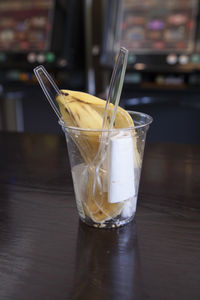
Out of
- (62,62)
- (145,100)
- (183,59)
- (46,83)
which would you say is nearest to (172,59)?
(183,59)

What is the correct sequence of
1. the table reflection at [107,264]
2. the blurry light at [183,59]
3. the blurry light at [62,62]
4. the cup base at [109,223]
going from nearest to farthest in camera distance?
1. the table reflection at [107,264]
2. the cup base at [109,223]
3. the blurry light at [183,59]
4. the blurry light at [62,62]

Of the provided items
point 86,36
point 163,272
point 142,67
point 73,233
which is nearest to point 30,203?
point 73,233

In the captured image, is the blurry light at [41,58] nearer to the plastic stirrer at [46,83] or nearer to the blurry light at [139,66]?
the blurry light at [139,66]

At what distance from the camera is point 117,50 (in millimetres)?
1553

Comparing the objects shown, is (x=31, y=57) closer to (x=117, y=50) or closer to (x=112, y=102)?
(x=117, y=50)

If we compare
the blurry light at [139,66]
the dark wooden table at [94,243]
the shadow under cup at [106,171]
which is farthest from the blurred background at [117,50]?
the shadow under cup at [106,171]

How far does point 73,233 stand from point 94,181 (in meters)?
0.06

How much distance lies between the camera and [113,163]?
1.24ft

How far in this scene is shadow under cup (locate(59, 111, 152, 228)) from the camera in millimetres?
375

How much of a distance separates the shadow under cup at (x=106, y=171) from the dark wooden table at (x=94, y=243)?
19mm

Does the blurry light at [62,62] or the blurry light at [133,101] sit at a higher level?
the blurry light at [62,62]

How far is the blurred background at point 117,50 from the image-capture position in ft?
4.78

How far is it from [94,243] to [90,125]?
0.12 meters

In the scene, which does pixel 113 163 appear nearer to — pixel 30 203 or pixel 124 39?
pixel 30 203
